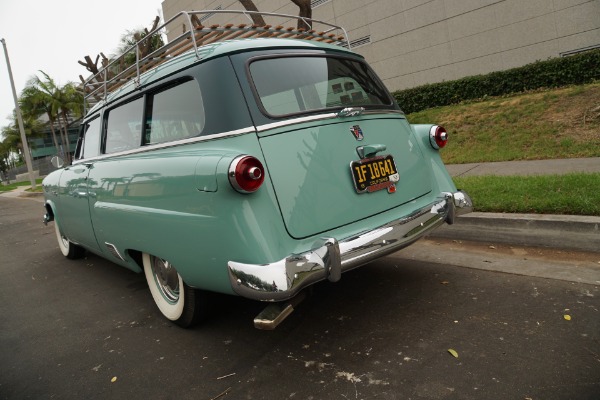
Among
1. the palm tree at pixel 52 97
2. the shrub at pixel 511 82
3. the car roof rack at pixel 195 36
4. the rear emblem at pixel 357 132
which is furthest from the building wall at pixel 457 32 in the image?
the palm tree at pixel 52 97

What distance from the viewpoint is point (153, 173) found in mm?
2779

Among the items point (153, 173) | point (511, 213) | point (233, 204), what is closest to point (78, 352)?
point (153, 173)

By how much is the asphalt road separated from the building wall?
1155cm

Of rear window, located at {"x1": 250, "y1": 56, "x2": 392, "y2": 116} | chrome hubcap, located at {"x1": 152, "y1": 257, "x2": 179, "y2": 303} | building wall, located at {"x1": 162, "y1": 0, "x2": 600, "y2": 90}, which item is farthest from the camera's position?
building wall, located at {"x1": 162, "y1": 0, "x2": 600, "y2": 90}

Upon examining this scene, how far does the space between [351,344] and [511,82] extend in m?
11.1

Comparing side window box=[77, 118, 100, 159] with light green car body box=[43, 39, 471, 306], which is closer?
light green car body box=[43, 39, 471, 306]

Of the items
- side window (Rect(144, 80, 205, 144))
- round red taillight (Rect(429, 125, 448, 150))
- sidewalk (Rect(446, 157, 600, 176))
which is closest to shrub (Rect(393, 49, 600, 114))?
sidewalk (Rect(446, 157, 600, 176))

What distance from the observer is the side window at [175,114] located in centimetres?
269

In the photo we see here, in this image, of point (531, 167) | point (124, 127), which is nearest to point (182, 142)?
point (124, 127)

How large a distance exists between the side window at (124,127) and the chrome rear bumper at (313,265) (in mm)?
1674

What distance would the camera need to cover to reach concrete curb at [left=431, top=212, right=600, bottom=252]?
3.63m

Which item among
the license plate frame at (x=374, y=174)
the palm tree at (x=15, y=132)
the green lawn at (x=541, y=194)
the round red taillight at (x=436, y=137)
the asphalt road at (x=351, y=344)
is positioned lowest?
the asphalt road at (x=351, y=344)

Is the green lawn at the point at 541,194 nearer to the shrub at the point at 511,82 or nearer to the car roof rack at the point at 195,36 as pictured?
the car roof rack at the point at 195,36

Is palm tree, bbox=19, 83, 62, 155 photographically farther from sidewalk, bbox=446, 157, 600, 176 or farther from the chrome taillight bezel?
the chrome taillight bezel
